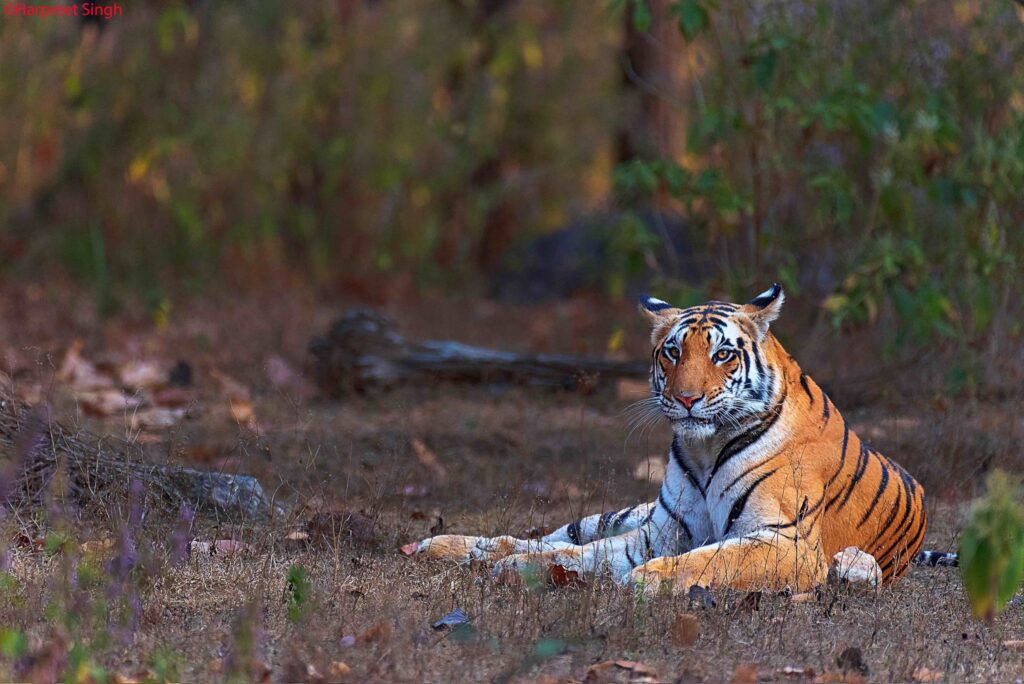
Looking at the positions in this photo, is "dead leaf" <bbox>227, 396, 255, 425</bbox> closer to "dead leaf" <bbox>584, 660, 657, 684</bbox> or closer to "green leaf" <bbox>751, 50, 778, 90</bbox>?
"green leaf" <bbox>751, 50, 778, 90</bbox>

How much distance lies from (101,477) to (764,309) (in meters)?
2.43

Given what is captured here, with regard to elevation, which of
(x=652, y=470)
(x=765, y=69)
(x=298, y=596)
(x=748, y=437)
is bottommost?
(x=652, y=470)

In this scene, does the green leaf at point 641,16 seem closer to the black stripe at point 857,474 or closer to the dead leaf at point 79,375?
the black stripe at point 857,474

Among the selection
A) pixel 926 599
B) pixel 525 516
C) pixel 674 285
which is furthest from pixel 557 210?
pixel 926 599

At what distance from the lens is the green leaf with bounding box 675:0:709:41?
281 inches

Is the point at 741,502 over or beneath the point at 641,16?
beneath

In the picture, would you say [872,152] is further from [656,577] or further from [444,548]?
[656,577]

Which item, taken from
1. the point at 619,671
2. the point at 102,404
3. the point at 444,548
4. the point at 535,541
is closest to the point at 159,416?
the point at 102,404

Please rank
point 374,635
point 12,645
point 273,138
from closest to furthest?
point 12,645 → point 374,635 → point 273,138

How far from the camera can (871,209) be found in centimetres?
799

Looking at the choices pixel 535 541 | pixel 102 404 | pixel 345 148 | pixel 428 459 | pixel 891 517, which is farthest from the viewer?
pixel 345 148

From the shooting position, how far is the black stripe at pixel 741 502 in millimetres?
4547

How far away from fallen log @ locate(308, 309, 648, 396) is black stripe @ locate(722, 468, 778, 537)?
11.8 ft

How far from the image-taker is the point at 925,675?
11.5 feet
